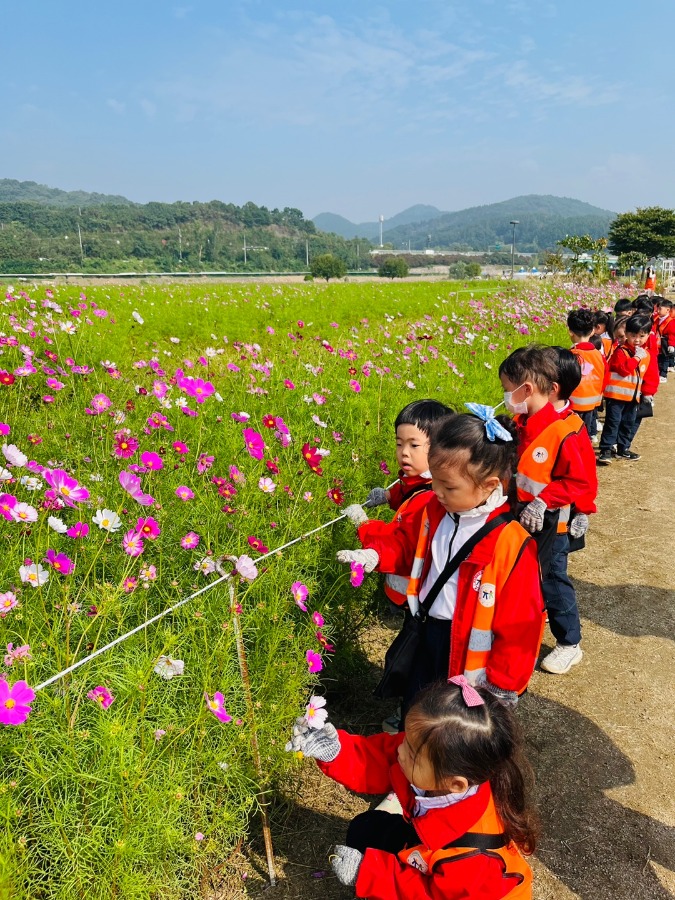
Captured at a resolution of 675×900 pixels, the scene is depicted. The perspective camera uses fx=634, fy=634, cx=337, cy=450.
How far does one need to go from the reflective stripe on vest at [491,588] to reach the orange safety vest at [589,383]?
3.43 meters

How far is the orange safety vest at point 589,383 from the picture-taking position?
4781 mm

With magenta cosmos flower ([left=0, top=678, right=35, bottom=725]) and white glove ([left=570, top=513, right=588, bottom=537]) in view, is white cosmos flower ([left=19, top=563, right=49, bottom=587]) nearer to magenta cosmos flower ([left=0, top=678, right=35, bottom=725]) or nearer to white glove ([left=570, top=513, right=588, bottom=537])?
magenta cosmos flower ([left=0, top=678, right=35, bottom=725])

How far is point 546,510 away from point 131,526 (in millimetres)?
1679

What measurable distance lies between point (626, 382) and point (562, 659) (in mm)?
3592

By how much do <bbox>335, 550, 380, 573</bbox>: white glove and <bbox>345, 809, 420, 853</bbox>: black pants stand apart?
644 mm

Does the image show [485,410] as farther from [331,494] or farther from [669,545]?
[669,545]

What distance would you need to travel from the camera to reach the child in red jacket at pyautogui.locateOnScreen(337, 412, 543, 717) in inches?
65.4

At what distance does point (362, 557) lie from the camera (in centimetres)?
188

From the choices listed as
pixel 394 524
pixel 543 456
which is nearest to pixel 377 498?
pixel 394 524

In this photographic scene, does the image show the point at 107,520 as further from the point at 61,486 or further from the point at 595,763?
the point at 595,763

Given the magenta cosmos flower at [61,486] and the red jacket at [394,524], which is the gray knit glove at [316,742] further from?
the magenta cosmos flower at [61,486]

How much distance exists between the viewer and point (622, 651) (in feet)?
10.1

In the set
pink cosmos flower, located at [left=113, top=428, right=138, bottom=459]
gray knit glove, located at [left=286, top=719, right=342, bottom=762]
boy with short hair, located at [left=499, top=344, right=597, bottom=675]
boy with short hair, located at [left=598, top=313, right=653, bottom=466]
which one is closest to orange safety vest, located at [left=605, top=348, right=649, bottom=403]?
boy with short hair, located at [left=598, top=313, right=653, bottom=466]

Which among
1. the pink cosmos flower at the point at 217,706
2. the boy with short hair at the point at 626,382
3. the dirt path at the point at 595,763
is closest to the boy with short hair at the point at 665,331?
the boy with short hair at the point at 626,382
